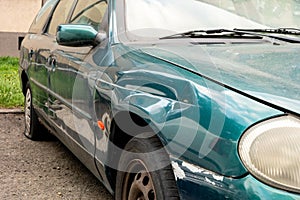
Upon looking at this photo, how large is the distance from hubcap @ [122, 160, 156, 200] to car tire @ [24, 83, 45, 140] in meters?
2.81

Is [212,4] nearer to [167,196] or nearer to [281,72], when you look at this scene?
[281,72]

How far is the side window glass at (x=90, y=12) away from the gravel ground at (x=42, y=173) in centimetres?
131

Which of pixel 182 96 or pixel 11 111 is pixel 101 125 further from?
pixel 11 111

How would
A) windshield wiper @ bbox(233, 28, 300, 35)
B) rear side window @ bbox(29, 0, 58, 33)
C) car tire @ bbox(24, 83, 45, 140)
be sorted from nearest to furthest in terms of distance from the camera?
windshield wiper @ bbox(233, 28, 300, 35) < rear side window @ bbox(29, 0, 58, 33) < car tire @ bbox(24, 83, 45, 140)

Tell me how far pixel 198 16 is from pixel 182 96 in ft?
3.92

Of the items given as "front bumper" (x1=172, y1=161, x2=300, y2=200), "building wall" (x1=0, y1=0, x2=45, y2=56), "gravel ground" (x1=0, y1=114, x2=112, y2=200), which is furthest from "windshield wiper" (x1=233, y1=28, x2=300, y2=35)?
"building wall" (x1=0, y1=0, x2=45, y2=56)

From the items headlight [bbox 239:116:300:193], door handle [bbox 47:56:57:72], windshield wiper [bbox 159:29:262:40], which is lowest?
door handle [bbox 47:56:57:72]

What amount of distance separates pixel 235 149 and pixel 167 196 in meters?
0.51

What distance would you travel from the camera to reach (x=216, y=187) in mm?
1852

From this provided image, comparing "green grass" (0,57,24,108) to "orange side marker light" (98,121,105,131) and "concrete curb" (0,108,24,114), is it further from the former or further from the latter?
"orange side marker light" (98,121,105,131)

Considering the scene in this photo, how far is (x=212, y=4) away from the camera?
3266 millimetres

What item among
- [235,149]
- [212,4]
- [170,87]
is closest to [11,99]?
[212,4]

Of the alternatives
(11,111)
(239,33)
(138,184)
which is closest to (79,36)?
(239,33)

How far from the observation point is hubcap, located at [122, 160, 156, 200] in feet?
7.85
